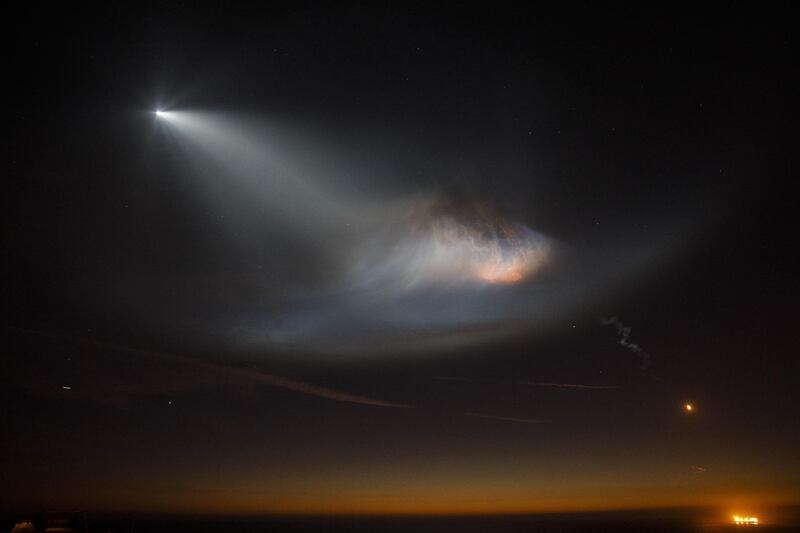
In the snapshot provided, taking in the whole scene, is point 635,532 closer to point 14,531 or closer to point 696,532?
point 696,532

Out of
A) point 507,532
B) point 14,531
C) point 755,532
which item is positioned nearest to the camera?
point 14,531

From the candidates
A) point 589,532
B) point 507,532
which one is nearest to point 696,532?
point 589,532

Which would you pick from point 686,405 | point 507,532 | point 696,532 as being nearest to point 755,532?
point 696,532

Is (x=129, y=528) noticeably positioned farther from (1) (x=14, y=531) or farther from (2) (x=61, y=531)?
(1) (x=14, y=531)

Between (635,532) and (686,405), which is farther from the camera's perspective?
(635,532)

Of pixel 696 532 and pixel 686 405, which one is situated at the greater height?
pixel 686 405

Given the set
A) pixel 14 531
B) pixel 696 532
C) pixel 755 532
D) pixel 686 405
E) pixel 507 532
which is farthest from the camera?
pixel 507 532

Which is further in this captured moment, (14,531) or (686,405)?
(14,531)

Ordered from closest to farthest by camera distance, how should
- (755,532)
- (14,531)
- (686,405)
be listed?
(686,405)
(14,531)
(755,532)

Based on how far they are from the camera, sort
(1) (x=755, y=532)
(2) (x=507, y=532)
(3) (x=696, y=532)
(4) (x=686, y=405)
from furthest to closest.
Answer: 1. (2) (x=507, y=532)
2. (3) (x=696, y=532)
3. (1) (x=755, y=532)
4. (4) (x=686, y=405)
